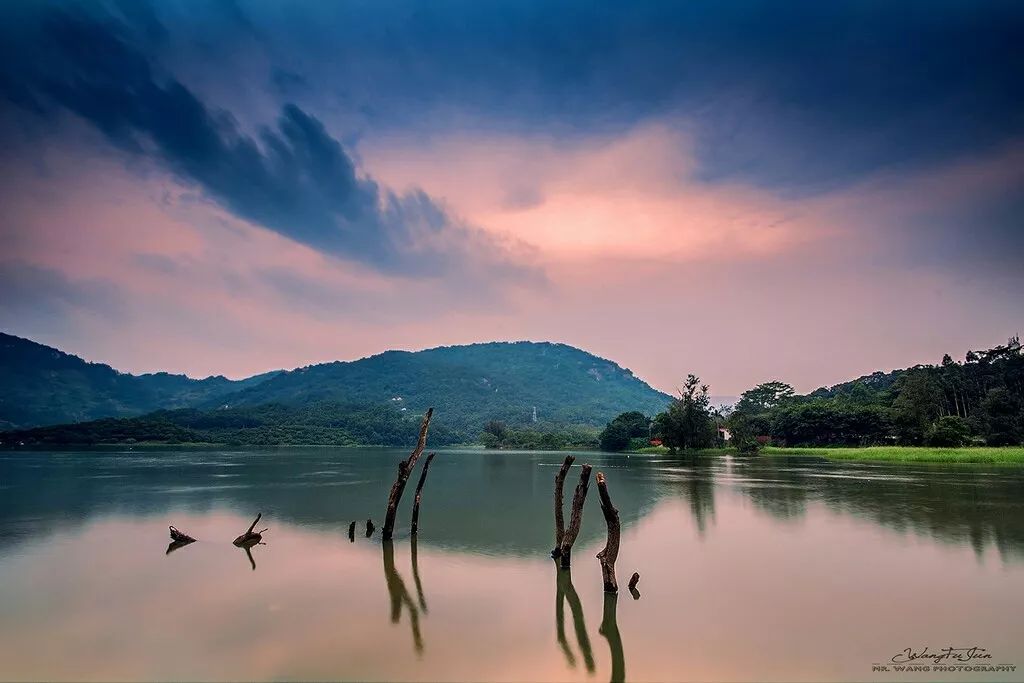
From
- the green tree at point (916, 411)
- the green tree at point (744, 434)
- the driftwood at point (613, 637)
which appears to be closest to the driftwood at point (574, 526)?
the driftwood at point (613, 637)

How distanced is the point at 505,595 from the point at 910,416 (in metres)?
70.7

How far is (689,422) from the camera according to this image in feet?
289

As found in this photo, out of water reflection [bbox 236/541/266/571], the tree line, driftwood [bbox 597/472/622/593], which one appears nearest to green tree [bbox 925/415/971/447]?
the tree line

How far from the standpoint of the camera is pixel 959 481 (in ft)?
118

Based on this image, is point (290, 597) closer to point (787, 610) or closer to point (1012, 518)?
point (787, 610)

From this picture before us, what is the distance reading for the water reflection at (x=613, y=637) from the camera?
857 cm

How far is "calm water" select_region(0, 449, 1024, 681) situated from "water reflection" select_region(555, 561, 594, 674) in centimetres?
5

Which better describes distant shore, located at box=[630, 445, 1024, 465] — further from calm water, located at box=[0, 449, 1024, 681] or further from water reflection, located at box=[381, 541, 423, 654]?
water reflection, located at box=[381, 541, 423, 654]

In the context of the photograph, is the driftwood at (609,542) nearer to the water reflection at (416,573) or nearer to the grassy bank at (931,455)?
the water reflection at (416,573)

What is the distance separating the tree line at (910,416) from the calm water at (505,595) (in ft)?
150

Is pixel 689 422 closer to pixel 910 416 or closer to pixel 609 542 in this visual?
pixel 910 416

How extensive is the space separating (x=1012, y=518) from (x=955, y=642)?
16.5 meters

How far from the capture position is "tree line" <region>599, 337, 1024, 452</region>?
6222 centimetres
